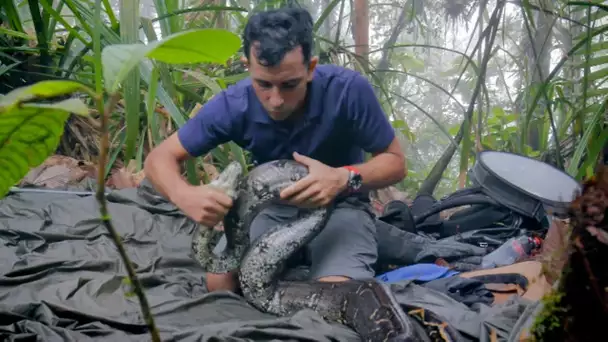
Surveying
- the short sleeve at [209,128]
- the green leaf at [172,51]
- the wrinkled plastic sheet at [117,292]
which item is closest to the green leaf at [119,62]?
the green leaf at [172,51]

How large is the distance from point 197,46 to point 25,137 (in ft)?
0.59

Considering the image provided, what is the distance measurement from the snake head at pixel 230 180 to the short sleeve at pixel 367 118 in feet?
1.16

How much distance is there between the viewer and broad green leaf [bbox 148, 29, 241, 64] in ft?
1.41

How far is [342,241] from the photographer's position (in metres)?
1.65

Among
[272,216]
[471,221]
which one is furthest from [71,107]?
[471,221]

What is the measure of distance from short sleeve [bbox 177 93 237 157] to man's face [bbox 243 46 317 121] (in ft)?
0.44

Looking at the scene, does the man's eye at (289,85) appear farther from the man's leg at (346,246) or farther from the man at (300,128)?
the man's leg at (346,246)

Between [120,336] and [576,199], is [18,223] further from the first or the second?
[576,199]

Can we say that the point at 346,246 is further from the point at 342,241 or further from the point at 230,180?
the point at 230,180

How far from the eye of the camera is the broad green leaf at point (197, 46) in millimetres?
429

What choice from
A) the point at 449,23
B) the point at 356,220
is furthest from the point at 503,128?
the point at 356,220

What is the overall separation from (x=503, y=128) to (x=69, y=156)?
285cm

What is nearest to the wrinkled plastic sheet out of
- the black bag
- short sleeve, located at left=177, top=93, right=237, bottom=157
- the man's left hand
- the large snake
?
the large snake

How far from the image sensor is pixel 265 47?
4.63 feet
